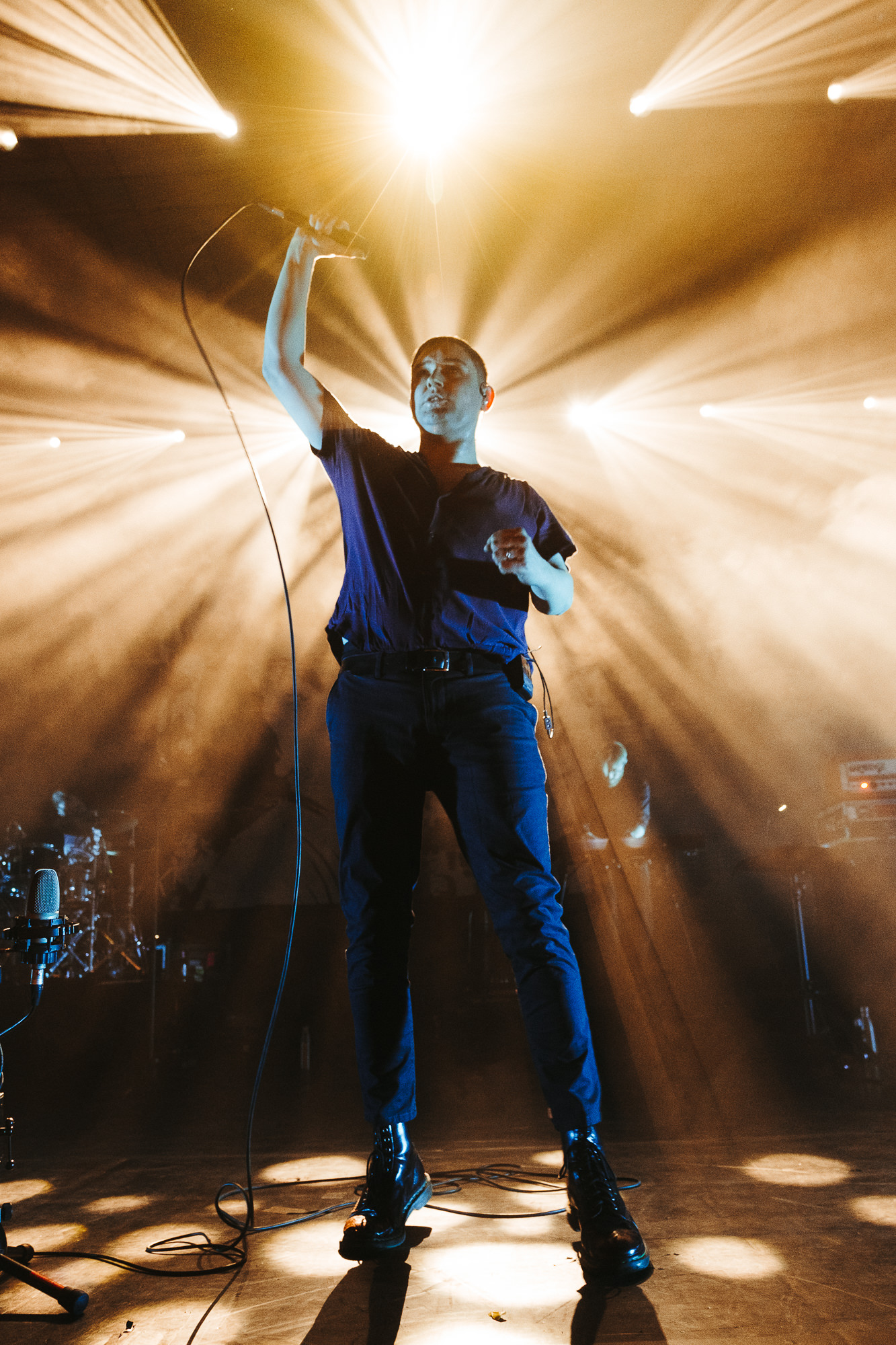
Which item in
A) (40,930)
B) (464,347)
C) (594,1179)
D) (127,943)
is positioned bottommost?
(594,1179)

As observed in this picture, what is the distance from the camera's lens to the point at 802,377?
397 cm

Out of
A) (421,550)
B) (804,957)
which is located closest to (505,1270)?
(421,550)

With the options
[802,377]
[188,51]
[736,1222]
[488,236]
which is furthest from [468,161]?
[736,1222]

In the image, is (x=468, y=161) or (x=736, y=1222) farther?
(x=468, y=161)

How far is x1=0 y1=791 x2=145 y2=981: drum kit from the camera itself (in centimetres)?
515

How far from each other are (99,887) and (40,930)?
4.50 m

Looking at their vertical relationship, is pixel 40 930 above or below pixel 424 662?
below

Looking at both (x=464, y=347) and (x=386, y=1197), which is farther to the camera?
(x=464, y=347)

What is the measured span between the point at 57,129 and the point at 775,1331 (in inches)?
165

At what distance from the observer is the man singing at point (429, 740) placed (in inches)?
42.8

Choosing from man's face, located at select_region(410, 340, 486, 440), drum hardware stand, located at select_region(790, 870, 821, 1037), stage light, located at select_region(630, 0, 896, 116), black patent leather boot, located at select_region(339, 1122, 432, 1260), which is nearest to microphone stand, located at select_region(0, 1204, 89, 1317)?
black patent leather boot, located at select_region(339, 1122, 432, 1260)

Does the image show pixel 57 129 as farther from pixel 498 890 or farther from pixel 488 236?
pixel 498 890

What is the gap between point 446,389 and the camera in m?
1.48

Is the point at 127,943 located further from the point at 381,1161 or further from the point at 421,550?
the point at 421,550
